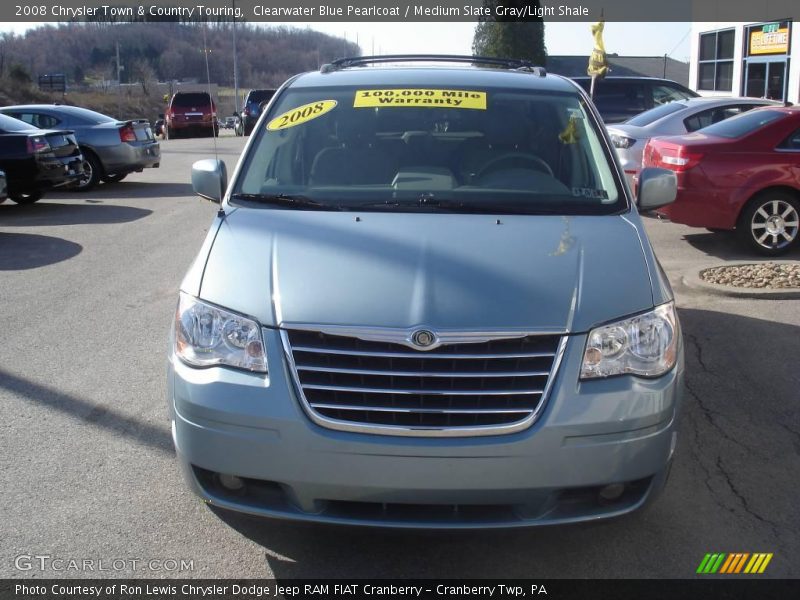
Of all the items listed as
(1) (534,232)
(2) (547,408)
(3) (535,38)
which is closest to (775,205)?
(1) (534,232)

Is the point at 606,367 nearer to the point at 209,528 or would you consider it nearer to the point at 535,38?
the point at 209,528

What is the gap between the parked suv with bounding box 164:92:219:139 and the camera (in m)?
33.4

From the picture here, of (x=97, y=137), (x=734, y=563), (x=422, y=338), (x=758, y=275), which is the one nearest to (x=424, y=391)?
(x=422, y=338)

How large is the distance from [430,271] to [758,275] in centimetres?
532

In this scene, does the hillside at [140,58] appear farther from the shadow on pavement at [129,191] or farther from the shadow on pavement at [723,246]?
the shadow on pavement at [723,246]

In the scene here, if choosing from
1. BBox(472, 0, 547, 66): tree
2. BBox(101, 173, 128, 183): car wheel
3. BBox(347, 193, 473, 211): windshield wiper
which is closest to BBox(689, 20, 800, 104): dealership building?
BBox(472, 0, 547, 66): tree

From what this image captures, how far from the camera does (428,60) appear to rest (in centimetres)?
555

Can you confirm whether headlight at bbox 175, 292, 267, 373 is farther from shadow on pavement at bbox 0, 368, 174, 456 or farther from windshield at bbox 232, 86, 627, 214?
shadow on pavement at bbox 0, 368, 174, 456

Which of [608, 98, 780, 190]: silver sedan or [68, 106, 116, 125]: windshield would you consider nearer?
[608, 98, 780, 190]: silver sedan

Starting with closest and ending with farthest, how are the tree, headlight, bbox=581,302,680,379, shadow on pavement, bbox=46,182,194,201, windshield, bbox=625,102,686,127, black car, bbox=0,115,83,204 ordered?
headlight, bbox=581,302,680,379 → windshield, bbox=625,102,686,127 → black car, bbox=0,115,83,204 → shadow on pavement, bbox=46,182,194,201 → the tree

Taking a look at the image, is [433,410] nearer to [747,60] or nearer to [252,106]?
[747,60]

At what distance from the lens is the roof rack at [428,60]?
5.37 metres

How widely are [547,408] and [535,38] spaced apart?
36.1 m

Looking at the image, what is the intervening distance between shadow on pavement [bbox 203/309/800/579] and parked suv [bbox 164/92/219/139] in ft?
101
